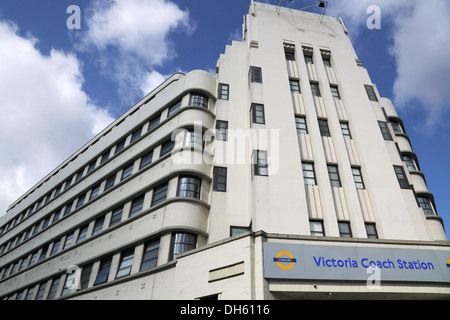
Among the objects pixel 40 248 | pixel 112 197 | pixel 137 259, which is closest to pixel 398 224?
pixel 137 259

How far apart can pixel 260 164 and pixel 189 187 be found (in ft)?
16.3

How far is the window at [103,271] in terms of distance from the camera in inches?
819

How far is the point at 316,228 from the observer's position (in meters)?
17.7

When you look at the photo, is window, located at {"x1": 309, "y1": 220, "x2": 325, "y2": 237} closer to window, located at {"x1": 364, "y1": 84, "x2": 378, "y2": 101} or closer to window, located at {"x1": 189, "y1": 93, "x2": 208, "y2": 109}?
window, located at {"x1": 364, "y1": 84, "x2": 378, "y2": 101}

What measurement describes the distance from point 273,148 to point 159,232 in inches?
340

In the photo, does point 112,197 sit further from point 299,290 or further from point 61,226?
point 299,290

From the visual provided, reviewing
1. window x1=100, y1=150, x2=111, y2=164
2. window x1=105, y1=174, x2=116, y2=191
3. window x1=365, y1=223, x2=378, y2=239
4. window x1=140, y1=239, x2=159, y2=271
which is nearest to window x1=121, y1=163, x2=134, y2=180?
window x1=105, y1=174, x2=116, y2=191

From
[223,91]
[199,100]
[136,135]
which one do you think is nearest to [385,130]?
[223,91]

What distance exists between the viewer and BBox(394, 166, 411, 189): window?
63.9 feet

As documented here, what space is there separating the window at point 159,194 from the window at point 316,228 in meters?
9.65

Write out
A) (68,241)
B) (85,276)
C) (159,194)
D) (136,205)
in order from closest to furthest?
(159,194)
(85,276)
(136,205)
(68,241)

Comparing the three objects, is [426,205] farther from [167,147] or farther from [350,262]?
[167,147]

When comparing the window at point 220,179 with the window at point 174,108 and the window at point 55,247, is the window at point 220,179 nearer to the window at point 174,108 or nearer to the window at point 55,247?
the window at point 174,108

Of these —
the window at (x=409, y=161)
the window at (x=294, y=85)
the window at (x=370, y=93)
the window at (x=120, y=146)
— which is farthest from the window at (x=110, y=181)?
the window at (x=409, y=161)
